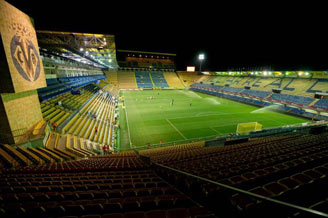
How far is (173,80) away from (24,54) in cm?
6404

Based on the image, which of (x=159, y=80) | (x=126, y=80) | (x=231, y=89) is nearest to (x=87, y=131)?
(x=231, y=89)

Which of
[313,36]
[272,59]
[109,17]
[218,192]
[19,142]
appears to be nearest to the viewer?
[218,192]

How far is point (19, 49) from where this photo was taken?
8570mm

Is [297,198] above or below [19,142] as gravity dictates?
above

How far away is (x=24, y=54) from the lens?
29.5 feet

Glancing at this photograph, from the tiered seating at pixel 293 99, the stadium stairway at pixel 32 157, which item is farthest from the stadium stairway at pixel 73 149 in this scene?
the tiered seating at pixel 293 99

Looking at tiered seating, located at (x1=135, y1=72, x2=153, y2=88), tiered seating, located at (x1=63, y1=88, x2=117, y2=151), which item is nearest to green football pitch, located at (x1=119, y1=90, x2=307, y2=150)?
tiered seating, located at (x1=63, y1=88, x2=117, y2=151)

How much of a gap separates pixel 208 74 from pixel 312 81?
136 feet

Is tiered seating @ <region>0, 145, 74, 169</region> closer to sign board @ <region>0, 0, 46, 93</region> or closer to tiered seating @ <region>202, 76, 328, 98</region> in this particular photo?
sign board @ <region>0, 0, 46, 93</region>

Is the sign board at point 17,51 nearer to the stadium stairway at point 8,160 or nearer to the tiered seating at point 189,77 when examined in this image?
the stadium stairway at point 8,160

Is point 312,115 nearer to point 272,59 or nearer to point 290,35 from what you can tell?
point 290,35

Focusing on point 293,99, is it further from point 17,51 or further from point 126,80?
point 126,80

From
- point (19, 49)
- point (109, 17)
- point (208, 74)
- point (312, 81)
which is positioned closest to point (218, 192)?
point (19, 49)

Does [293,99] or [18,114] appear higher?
[18,114]
